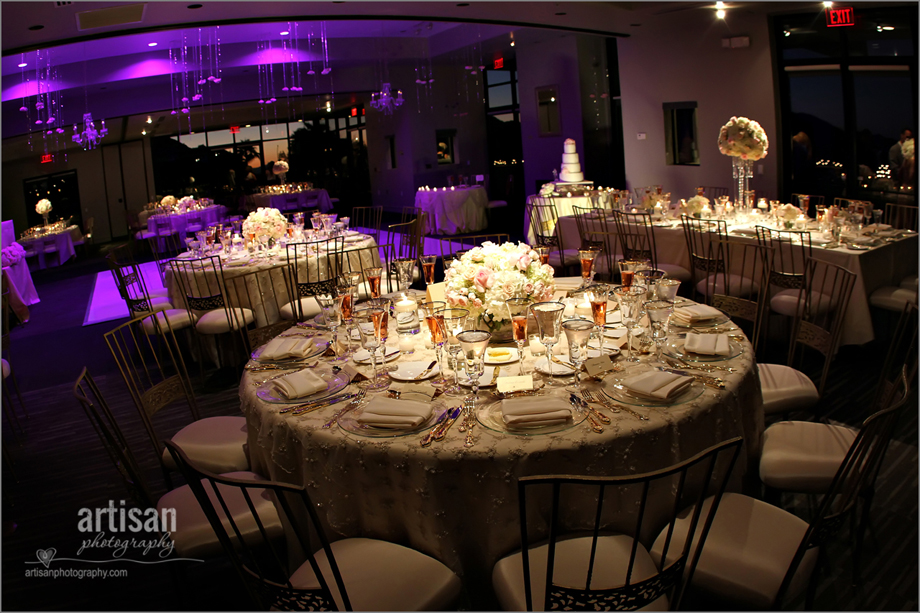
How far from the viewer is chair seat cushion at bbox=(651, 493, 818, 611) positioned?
1.78 m

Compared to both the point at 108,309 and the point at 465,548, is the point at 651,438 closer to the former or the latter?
the point at 465,548

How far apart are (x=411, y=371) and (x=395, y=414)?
1.40 ft

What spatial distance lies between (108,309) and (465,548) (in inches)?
305

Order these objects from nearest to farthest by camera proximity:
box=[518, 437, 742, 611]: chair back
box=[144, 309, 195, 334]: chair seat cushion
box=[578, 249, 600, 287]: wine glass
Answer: box=[518, 437, 742, 611]: chair back → box=[578, 249, 600, 287]: wine glass → box=[144, 309, 195, 334]: chair seat cushion

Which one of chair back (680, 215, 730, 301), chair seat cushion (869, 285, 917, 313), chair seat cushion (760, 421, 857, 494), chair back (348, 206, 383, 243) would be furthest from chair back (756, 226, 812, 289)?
chair back (348, 206, 383, 243)

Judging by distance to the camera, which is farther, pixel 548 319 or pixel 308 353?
pixel 308 353

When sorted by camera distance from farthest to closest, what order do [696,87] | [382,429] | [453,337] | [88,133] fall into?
1. [88,133]
2. [696,87]
3. [453,337]
4. [382,429]

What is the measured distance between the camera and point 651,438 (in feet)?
6.38

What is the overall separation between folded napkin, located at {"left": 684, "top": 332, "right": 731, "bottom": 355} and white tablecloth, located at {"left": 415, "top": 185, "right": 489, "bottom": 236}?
32.4 ft

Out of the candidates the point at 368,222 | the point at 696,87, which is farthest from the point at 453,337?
the point at 368,222

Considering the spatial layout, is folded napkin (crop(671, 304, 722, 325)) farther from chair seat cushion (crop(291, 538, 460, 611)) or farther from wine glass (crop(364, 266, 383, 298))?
chair seat cushion (crop(291, 538, 460, 611))

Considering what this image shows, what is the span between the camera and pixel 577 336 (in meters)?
2.04

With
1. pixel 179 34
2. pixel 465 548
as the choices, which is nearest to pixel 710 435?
pixel 465 548

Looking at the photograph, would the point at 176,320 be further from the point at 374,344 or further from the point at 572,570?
the point at 572,570
